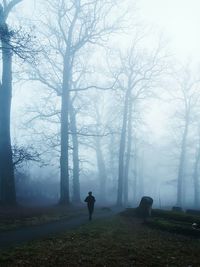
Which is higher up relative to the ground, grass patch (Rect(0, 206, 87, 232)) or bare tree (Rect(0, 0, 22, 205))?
bare tree (Rect(0, 0, 22, 205))

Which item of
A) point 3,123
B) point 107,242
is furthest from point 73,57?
point 107,242

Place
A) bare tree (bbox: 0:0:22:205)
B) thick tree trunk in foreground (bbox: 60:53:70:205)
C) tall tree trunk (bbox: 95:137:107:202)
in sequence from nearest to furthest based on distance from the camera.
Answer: bare tree (bbox: 0:0:22:205)
thick tree trunk in foreground (bbox: 60:53:70:205)
tall tree trunk (bbox: 95:137:107:202)

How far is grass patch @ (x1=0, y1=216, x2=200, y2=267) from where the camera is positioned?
7.78 meters

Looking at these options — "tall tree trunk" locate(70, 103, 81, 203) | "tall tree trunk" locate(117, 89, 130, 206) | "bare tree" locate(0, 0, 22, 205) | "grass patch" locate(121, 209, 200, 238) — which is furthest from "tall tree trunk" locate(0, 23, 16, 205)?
"tall tree trunk" locate(117, 89, 130, 206)

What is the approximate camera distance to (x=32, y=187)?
38906mm

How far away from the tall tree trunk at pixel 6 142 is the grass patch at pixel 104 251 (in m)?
8.73

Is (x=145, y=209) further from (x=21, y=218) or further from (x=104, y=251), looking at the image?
(x=104, y=251)

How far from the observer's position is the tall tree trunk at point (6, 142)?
19.5m

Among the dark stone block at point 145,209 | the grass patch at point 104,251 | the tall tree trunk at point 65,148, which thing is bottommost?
the dark stone block at point 145,209

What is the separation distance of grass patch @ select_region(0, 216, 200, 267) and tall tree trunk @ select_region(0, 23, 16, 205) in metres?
8.73

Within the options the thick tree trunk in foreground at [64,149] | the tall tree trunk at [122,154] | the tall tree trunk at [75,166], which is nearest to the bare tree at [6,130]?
the thick tree trunk in foreground at [64,149]

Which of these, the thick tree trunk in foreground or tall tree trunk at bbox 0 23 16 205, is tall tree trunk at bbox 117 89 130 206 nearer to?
the thick tree trunk in foreground

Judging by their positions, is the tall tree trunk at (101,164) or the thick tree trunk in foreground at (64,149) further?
the tall tree trunk at (101,164)

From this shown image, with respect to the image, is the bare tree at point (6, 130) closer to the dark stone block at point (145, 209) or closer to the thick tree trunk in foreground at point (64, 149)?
the thick tree trunk in foreground at point (64, 149)
